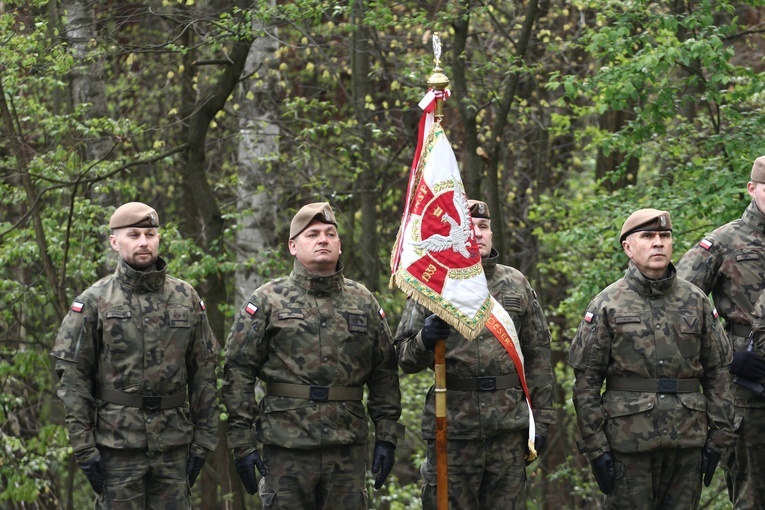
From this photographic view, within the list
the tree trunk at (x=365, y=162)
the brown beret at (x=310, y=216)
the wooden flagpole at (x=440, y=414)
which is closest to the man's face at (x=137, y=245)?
the brown beret at (x=310, y=216)

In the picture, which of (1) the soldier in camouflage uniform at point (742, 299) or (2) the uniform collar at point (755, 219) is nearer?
(1) the soldier in camouflage uniform at point (742, 299)

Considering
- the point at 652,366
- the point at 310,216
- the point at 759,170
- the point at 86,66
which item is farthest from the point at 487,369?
the point at 86,66

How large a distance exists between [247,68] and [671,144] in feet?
15.9

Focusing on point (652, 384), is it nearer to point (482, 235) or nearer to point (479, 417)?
point (479, 417)

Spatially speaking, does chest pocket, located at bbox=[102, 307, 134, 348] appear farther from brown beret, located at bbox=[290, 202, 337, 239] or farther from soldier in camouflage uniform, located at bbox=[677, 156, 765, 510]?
soldier in camouflage uniform, located at bbox=[677, 156, 765, 510]

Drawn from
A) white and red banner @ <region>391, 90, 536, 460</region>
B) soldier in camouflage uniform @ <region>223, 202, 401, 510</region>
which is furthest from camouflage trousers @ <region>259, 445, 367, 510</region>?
white and red banner @ <region>391, 90, 536, 460</region>

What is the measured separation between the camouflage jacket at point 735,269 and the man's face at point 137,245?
10.4 ft

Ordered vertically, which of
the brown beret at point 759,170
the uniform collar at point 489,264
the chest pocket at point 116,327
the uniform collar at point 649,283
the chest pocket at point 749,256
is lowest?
the chest pocket at point 116,327

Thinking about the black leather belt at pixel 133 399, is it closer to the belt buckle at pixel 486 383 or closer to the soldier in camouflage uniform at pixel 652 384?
the belt buckle at pixel 486 383

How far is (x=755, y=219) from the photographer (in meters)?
6.87

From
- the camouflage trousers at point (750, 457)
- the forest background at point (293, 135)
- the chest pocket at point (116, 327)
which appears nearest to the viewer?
the chest pocket at point (116, 327)

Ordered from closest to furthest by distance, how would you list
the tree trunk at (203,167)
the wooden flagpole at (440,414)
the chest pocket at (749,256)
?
the wooden flagpole at (440,414) → the chest pocket at (749,256) → the tree trunk at (203,167)

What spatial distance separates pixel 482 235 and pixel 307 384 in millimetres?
1286

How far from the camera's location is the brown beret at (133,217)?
6.00 metres
